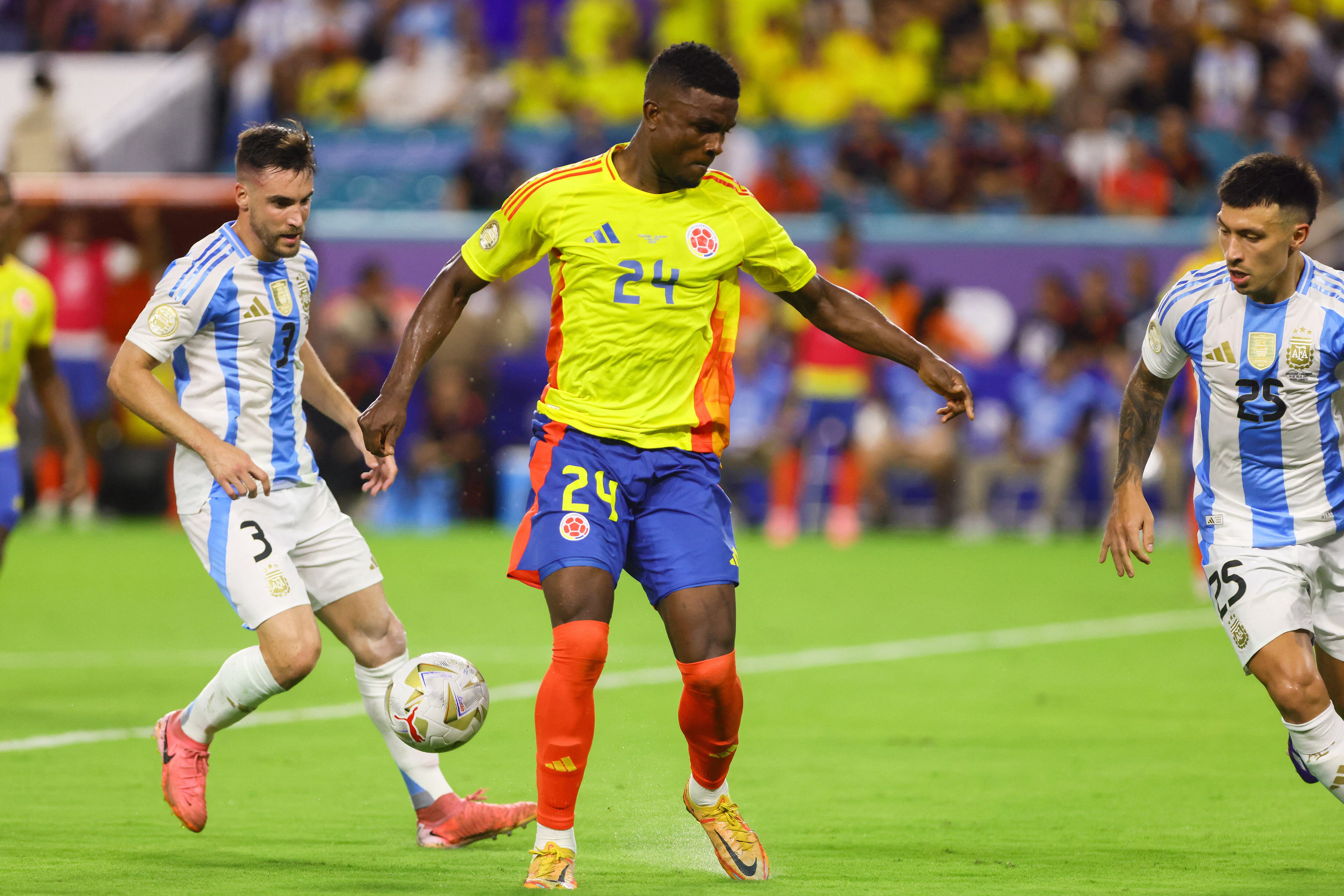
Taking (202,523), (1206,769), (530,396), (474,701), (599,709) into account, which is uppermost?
(202,523)

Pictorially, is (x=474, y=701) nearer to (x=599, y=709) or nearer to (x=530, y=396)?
(x=599, y=709)

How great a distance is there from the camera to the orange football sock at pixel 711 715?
544 cm

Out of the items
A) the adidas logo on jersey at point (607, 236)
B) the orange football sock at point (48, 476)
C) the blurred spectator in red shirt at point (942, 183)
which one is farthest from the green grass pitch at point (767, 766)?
the blurred spectator in red shirt at point (942, 183)

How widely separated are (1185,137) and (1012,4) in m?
3.28

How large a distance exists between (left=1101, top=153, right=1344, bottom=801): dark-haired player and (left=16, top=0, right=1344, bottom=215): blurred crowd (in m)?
13.2

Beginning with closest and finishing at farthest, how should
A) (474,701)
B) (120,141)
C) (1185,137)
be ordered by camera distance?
(474,701) → (1185,137) → (120,141)

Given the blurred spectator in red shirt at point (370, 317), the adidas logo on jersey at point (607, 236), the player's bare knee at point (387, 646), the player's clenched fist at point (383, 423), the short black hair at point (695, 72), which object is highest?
the short black hair at point (695, 72)

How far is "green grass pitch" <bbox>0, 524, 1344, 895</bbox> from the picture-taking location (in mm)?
5559

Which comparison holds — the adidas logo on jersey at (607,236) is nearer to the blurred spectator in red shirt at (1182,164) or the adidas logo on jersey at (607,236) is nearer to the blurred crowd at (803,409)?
the blurred crowd at (803,409)

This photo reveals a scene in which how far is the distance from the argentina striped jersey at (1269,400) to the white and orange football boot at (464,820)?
2473 mm

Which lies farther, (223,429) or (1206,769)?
(1206,769)

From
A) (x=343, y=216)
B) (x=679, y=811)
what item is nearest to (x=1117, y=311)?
(x=343, y=216)

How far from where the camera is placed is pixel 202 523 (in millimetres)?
5965

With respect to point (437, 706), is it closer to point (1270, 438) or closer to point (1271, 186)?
point (1270, 438)
